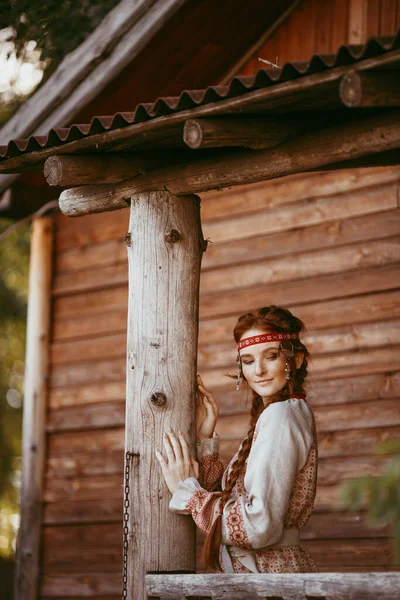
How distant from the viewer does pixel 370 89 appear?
4.01 metres

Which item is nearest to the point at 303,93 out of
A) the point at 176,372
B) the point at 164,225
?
the point at 164,225

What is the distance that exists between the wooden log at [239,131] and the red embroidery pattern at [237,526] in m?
1.50

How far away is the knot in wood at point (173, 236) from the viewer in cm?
515

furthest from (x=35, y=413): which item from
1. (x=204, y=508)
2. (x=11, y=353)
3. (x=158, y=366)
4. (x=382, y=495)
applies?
(x=11, y=353)

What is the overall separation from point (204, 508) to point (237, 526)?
0.77 ft

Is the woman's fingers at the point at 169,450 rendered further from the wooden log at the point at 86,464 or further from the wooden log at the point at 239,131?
the wooden log at the point at 86,464

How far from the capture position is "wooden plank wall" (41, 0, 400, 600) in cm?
743

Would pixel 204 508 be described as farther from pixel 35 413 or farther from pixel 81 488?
pixel 35 413

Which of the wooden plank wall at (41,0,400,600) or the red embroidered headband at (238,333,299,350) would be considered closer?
the red embroidered headband at (238,333,299,350)

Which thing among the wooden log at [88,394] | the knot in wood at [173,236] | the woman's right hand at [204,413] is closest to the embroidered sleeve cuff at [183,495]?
the woman's right hand at [204,413]

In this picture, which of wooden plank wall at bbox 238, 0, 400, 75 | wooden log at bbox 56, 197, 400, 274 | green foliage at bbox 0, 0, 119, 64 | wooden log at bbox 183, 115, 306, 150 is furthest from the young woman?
green foliage at bbox 0, 0, 119, 64

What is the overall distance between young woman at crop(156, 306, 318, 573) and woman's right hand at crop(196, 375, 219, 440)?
61mm

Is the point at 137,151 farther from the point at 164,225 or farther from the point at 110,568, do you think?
the point at 110,568

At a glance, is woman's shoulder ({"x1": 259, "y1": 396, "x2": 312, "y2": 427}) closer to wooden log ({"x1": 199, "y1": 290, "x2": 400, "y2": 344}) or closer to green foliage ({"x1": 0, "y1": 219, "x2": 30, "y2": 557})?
wooden log ({"x1": 199, "y1": 290, "x2": 400, "y2": 344})
